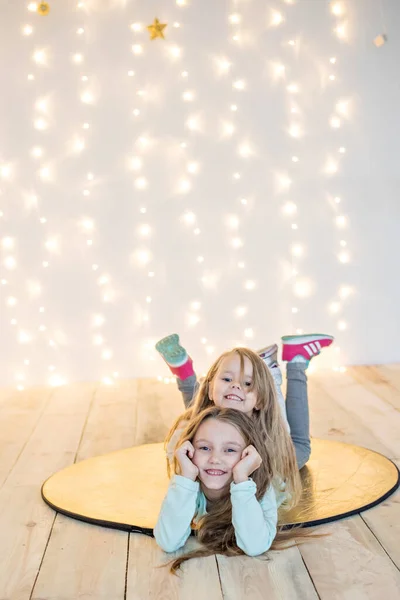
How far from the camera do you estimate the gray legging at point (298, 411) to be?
2422mm

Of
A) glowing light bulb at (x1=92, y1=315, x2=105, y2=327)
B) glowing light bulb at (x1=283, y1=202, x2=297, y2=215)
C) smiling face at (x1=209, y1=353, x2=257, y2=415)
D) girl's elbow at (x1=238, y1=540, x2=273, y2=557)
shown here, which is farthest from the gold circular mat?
glowing light bulb at (x1=283, y1=202, x2=297, y2=215)

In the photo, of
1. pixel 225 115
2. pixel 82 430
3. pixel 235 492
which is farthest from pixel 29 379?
pixel 235 492

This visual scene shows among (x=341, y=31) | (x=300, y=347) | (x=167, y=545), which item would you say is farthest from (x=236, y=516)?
(x=341, y=31)

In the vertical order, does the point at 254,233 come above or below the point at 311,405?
above

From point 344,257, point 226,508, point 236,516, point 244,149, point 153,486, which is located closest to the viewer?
point 236,516

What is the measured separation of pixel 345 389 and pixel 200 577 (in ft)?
6.39

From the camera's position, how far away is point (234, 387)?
2182mm

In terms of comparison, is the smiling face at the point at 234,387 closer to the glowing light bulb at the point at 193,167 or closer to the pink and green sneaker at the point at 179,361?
the pink and green sneaker at the point at 179,361

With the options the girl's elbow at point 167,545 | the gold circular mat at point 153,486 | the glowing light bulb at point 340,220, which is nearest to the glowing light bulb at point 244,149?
the glowing light bulb at point 340,220

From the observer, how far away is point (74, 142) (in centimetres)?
378

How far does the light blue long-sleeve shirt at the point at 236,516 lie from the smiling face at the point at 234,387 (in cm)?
32

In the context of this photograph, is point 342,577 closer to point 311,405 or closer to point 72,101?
point 311,405

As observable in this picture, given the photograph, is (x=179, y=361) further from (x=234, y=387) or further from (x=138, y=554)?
(x=138, y=554)

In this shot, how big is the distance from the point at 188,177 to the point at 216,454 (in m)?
2.21
